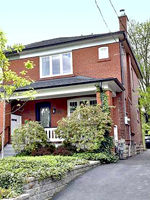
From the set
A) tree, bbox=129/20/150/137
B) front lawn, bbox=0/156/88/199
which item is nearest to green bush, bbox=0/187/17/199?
front lawn, bbox=0/156/88/199

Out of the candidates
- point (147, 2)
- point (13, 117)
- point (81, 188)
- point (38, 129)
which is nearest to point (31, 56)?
point (13, 117)

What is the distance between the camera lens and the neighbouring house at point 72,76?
1344 cm

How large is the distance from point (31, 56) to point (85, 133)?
25.3 ft

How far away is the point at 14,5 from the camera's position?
9.48 m

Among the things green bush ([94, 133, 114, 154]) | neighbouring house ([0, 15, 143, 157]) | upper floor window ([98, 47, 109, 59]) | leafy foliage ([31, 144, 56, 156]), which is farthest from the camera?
upper floor window ([98, 47, 109, 59])

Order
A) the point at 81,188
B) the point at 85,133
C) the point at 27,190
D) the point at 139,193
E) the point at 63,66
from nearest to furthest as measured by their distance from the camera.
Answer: the point at 27,190, the point at 139,193, the point at 81,188, the point at 85,133, the point at 63,66

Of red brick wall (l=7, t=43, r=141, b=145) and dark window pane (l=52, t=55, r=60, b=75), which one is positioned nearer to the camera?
red brick wall (l=7, t=43, r=141, b=145)

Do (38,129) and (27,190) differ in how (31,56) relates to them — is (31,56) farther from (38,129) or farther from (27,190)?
(27,190)

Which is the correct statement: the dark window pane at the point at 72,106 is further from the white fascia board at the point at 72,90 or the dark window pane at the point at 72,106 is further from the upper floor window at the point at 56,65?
the upper floor window at the point at 56,65

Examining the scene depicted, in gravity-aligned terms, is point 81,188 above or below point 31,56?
below

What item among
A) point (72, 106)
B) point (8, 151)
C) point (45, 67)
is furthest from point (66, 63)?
point (8, 151)

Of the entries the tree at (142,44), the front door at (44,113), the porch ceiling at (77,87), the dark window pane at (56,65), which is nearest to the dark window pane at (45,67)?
the dark window pane at (56,65)

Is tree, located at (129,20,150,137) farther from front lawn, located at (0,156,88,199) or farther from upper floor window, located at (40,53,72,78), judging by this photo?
front lawn, located at (0,156,88,199)

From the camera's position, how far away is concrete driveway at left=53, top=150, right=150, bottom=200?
5878 millimetres
